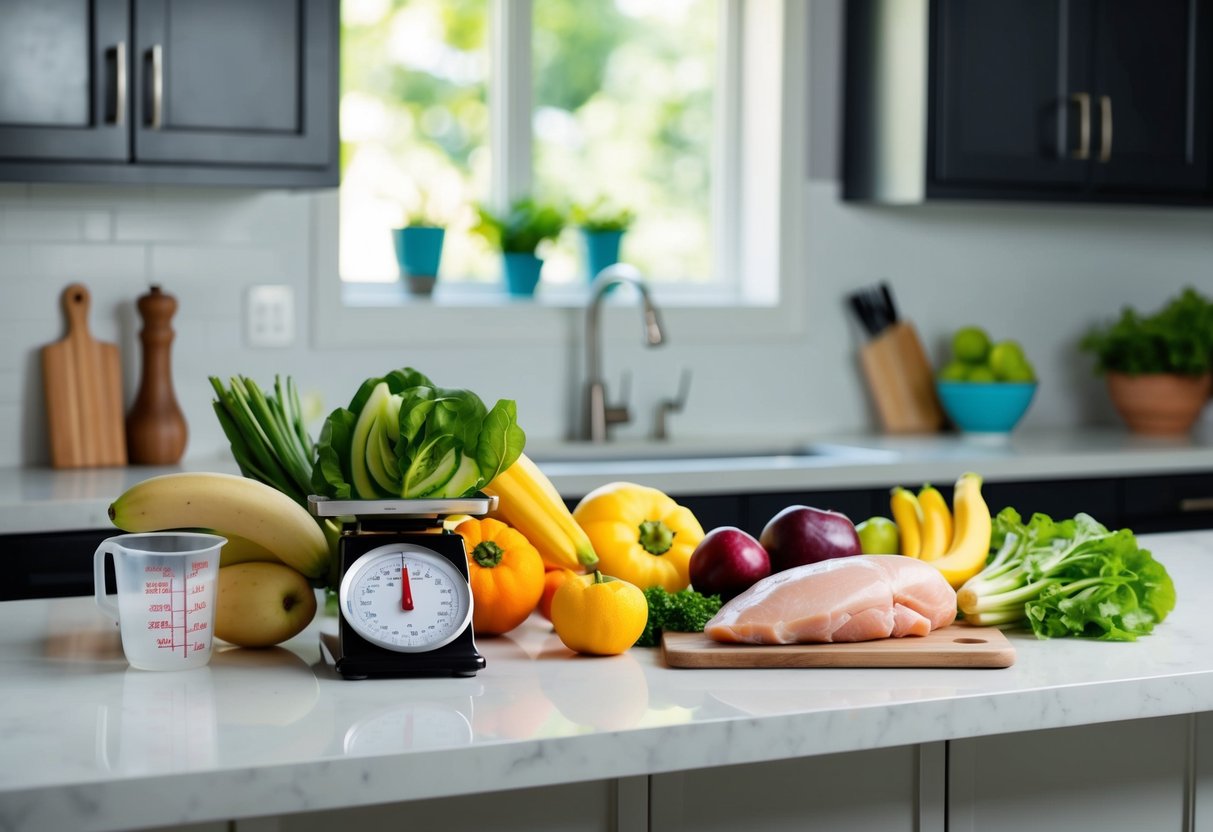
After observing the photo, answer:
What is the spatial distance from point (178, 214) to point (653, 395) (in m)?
1.29

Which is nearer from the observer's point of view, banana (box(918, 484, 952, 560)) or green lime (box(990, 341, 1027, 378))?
banana (box(918, 484, 952, 560))

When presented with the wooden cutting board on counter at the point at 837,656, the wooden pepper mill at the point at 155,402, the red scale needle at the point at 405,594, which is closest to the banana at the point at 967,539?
the wooden cutting board on counter at the point at 837,656

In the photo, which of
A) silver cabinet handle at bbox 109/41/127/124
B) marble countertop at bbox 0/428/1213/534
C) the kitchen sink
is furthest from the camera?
the kitchen sink

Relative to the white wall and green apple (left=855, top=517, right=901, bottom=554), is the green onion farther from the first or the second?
the white wall

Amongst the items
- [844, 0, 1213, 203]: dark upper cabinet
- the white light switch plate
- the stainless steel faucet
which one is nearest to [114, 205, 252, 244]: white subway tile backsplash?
the white light switch plate

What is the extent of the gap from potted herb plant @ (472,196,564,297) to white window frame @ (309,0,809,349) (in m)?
0.07

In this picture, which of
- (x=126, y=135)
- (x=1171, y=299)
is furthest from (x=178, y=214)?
(x=1171, y=299)

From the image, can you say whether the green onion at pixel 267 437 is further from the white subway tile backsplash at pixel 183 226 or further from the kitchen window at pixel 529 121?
the kitchen window at pixel 529 121

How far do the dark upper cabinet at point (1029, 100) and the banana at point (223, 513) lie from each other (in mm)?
2547

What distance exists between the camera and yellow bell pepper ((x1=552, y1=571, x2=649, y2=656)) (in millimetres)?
1354

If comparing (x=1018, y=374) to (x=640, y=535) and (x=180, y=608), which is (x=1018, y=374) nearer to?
(x=640, y=535)

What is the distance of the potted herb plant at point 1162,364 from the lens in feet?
12.5

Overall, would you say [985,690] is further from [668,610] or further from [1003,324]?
[1003,324]

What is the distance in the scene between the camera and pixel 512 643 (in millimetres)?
1444
